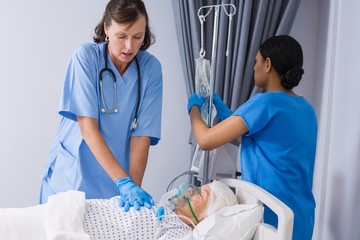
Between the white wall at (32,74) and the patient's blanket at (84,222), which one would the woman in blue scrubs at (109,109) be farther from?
the white wall at (32,74)

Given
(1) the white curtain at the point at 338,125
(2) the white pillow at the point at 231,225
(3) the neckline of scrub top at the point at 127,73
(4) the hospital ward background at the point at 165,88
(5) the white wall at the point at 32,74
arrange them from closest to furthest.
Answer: (2) the white pillow at the point at 231,225
(3) the neckline of scrub top at the point at 127,73
(1) the white curtain at the point at 338,125
(4) the hospital ward background at the point at 165,88
(5) the white wall at the point at 32,74

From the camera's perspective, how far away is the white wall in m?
2.67

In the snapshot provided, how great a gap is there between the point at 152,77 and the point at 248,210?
0.71 metres

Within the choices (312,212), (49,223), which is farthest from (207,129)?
(49,223)

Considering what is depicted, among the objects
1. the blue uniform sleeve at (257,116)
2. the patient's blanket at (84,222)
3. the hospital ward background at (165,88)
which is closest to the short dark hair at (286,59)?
the blue uniform sleeve at (257,116)

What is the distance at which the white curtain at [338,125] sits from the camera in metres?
2.09

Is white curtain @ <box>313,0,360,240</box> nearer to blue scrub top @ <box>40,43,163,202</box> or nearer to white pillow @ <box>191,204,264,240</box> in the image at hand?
white pillow @ <box>191,204,264,240</box>

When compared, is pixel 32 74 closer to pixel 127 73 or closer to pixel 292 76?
pixel 127 73

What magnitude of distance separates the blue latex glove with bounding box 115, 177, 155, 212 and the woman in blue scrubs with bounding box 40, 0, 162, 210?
0.03 meters

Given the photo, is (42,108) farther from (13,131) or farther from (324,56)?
(324,56)

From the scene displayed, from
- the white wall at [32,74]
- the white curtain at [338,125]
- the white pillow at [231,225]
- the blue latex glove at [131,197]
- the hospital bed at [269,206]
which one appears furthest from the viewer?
the white wall at [32,74]

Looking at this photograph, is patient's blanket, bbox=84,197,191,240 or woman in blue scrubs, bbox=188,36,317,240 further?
woman in blue scrubs, bbox=188,36,317,240

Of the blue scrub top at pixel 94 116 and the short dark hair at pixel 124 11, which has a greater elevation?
the short dark hair at pixel 124 11

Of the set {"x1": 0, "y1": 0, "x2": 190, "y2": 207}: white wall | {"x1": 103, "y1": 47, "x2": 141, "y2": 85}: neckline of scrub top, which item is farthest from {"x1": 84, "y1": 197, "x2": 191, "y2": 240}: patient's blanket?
{"x1": 0, "y1": 0, "x2": 190, "y2": 207}: white wall
